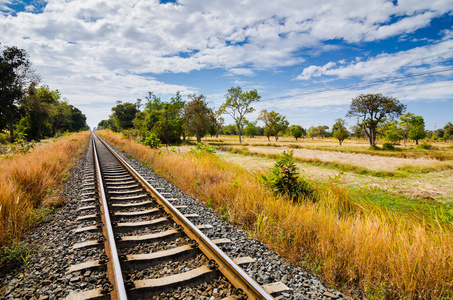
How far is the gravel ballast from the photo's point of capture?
8.57ft

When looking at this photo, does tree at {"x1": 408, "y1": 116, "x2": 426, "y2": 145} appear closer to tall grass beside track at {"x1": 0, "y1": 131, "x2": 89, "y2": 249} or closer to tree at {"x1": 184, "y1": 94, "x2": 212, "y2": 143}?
tree at {"x1": 184, "y1": 94, "x2": 212, "y2": 143}

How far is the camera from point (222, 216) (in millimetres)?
5016

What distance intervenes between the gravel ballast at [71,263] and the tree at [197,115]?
37.5 metres

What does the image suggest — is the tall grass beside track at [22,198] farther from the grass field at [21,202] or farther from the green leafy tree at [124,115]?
the green leafy tree at [124,115]

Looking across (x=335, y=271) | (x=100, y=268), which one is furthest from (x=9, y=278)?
(x=335, y=271)

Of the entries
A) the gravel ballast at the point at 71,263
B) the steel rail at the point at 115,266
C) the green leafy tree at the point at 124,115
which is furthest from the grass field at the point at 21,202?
the green leafy tree at the point at 124,115

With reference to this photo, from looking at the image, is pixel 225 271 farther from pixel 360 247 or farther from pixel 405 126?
pixel 405 126

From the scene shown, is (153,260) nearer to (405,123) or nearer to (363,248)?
(363,248)

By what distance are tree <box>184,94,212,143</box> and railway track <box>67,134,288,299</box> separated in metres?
37.0

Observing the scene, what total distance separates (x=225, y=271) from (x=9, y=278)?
2.90 m

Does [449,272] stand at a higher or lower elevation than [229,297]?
higher

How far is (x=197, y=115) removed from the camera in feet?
136

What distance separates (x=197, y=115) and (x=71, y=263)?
1556 inches

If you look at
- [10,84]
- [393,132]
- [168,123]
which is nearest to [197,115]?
[168,123]
